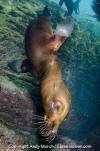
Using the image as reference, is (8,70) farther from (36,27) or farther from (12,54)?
(36,27)

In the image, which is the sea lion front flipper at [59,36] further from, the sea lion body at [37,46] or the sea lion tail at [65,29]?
the sea lion body at [37,46]

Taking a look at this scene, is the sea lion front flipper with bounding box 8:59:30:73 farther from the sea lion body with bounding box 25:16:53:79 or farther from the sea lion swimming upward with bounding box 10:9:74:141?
the sea lion body with bounding box 25:16:53:79

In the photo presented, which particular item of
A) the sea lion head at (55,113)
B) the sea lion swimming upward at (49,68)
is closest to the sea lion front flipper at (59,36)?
the sea lion swimming upward at (49,68)

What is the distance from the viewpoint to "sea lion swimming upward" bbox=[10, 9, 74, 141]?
1.68 metres

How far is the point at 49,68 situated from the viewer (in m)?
2.36

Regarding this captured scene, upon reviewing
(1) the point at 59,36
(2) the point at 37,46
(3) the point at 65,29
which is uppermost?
(3) the point at 65,29

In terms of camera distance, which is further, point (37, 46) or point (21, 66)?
point (21, 66)

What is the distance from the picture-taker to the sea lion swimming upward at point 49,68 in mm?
1682

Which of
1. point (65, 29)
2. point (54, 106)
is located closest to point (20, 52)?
point (65, 29)

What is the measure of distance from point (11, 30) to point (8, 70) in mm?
2124

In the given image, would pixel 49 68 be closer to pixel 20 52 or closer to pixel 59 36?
pixel 59 36

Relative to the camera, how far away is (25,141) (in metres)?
3.24

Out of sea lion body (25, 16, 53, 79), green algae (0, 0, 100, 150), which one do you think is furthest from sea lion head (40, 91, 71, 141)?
green algae (0, 0, 100, 150)


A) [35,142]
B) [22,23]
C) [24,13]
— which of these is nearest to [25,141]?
[35,142]
